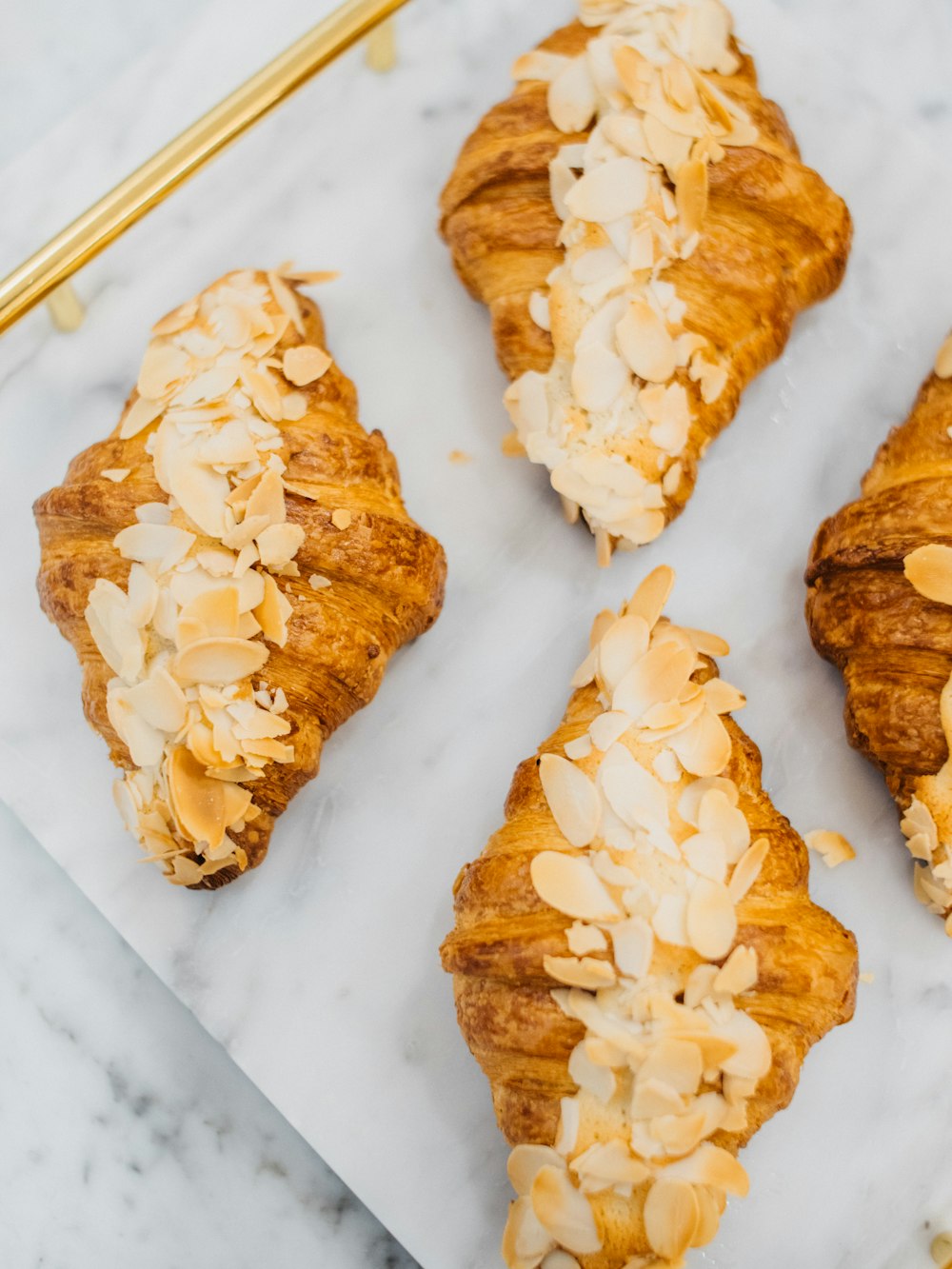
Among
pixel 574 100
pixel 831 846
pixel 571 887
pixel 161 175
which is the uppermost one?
pixel 161 175

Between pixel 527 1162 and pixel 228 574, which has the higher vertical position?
pixel 228 574

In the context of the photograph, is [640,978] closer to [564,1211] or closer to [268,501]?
[564,1211]

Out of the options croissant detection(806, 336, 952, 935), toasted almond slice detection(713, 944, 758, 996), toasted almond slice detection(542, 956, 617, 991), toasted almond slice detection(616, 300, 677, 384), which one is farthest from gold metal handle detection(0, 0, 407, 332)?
toasted almond slice detection(713, 944, 758, 996)

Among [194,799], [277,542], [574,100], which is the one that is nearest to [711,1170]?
[194,799]

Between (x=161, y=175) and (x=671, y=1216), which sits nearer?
(x=671, y=1216)

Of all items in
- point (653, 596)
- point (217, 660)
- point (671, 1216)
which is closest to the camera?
point (671, 1216)

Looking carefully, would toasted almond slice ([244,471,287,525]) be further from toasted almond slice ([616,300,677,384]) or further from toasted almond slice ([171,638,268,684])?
toasted almond slice ([616,300,677,384])

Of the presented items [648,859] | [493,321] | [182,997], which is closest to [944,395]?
[493,321]
